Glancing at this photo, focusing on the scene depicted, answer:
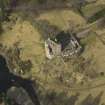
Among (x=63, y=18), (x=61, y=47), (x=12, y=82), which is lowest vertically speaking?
(x=12, y=82)

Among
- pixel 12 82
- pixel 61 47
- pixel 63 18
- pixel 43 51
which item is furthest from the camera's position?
pixel 63 18

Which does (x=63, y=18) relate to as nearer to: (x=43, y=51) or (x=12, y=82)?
(x=43, y=51)

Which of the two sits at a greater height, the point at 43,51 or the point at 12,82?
the point at 43,51

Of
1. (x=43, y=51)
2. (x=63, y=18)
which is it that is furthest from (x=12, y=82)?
(x=63, y=18)

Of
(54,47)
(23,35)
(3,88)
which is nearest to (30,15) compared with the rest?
(23,35)

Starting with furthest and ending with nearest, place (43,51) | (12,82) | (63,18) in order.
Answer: (63,18), (43,51), (12,82)

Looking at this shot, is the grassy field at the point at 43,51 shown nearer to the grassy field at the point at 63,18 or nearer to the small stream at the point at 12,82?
the grassy field at the point at 63,18

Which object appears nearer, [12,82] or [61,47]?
[12,82]

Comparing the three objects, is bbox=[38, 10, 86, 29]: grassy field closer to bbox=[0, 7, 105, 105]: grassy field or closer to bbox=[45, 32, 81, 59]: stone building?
bbox=[0, 7, 105, 105]: grassy field

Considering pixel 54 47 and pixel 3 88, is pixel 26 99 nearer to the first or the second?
pixel 3 88
